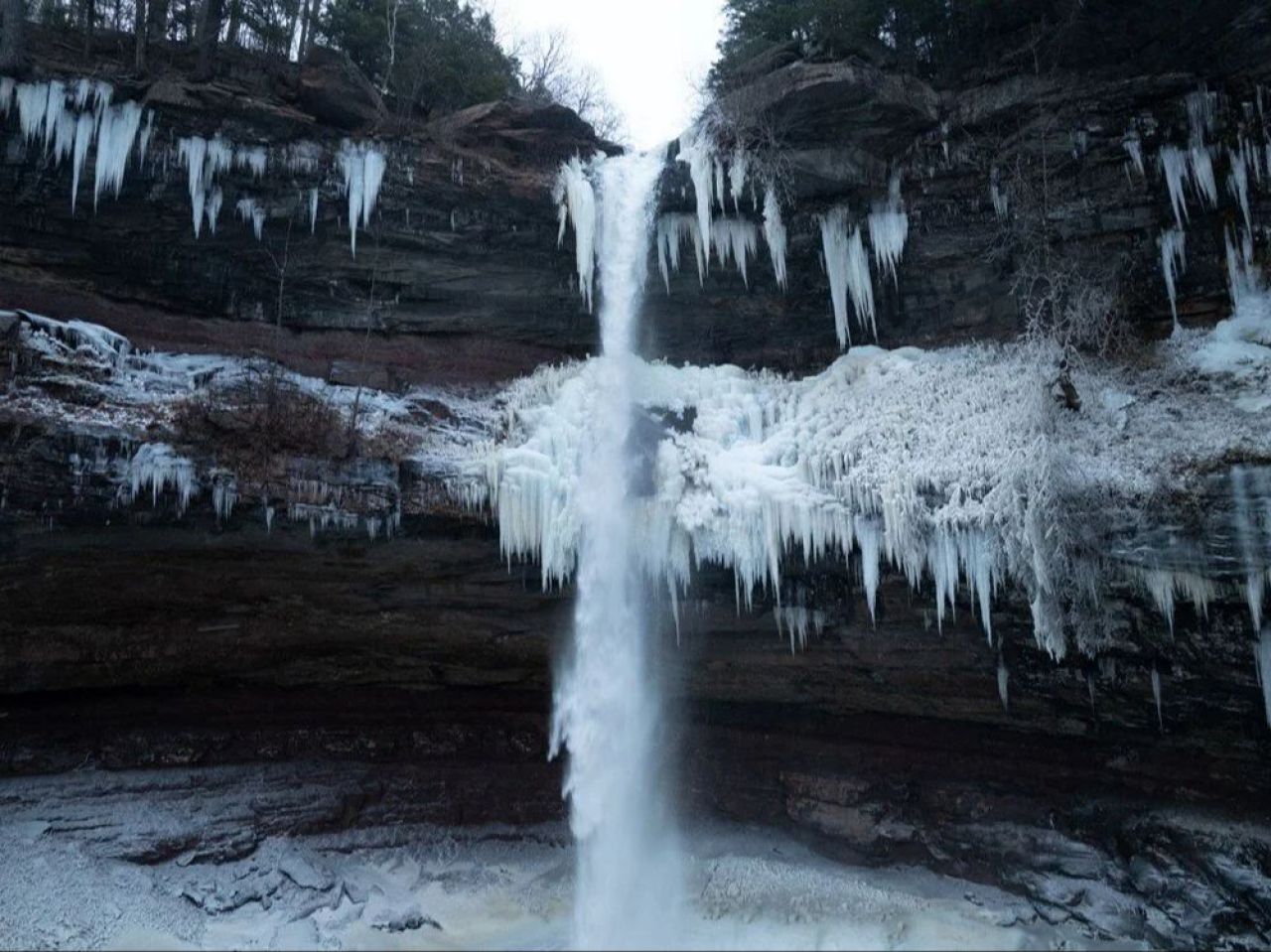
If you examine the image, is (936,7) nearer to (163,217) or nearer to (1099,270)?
(1099,270)

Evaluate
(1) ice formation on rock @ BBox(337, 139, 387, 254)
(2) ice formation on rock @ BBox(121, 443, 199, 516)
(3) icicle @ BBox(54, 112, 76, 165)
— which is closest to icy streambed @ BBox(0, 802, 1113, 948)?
(2) ice formation on rock @ BBox(121, 443, 199, 516)

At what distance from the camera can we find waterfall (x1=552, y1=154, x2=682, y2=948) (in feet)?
33.9

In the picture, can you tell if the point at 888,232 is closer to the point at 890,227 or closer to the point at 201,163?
the point at 890,227

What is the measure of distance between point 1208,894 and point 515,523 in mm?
8911

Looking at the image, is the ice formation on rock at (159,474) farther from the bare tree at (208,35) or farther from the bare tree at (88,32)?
the bare tree at (88,32)

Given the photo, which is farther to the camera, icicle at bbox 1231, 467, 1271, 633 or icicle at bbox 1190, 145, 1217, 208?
icicle at bbox 1190, 145, 1217, 208

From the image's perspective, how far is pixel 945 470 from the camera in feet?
33.4

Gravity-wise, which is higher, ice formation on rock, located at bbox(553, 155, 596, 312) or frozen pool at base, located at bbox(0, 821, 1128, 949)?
ice formation on rock, located at bbox(553, 155, 596, 312)

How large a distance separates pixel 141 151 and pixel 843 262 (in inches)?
428

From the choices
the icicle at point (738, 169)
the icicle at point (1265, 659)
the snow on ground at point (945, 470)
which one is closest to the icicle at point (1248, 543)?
the snow on ground at point (945, 470)

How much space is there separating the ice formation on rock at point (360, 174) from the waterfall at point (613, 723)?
5108 millimetres

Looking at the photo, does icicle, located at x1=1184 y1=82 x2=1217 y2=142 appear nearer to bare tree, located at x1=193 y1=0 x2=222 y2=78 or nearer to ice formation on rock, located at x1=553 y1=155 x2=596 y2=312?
ice formation on rock, located at x1=553 y1=155 x2=596 y2=312

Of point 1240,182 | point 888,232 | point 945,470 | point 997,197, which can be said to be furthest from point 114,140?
point 1240,182

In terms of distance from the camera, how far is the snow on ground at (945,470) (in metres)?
9.33
